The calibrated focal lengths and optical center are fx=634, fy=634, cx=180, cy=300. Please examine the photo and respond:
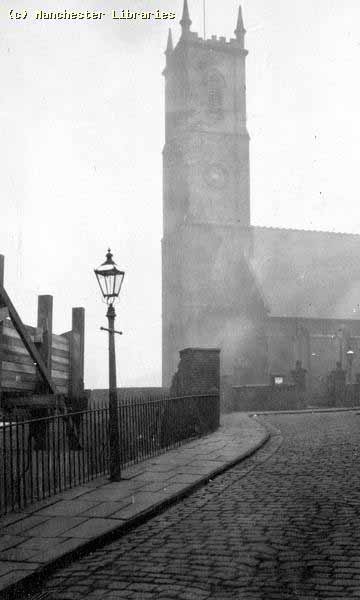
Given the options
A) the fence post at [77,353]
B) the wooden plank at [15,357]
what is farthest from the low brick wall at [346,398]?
the wooden plank at [15,357]

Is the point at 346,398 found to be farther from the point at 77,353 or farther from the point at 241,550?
the point at 241,550

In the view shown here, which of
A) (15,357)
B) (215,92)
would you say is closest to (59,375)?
(15,357)

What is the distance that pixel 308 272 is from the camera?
141ft

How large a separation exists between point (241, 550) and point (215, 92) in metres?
41.8

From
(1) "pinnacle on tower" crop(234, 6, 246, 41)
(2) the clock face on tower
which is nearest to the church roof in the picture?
(2) the clock face on tower

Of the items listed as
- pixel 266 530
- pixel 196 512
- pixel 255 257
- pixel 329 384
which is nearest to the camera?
pixel 266 530

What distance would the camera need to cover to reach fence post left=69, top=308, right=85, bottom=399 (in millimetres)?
10281

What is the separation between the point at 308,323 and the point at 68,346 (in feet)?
98.8

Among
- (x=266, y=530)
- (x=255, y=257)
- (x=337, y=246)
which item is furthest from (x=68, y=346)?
(x=337, y=246)

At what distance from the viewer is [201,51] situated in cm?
4341

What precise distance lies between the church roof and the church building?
78mm

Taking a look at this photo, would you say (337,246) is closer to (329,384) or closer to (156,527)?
(329,384)

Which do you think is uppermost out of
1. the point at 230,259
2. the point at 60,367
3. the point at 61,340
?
the point at 230,259

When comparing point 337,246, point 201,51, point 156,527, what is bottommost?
point 156,527
